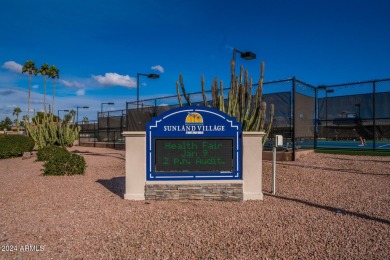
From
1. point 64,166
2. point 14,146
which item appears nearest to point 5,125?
point 14,146

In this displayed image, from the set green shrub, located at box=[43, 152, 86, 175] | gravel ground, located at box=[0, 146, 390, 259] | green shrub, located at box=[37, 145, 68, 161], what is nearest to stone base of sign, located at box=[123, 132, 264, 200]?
gravel ground, located at box=[0, 146, 390, 259]

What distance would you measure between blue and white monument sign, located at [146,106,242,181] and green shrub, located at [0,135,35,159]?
15.2m

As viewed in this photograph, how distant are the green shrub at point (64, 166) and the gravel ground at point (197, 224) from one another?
66.5 inches

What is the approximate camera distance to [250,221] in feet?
17.8

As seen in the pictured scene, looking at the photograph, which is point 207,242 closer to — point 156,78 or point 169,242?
point 169,242

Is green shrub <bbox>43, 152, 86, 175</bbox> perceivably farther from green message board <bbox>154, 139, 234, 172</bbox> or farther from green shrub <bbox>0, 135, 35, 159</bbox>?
green shrub <bbox>0, 135, 35, 159</bbox>

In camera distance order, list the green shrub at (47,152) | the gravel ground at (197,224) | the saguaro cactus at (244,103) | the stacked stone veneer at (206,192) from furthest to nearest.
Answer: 1. the green shrub at (47,152)
2. the saguaro cactus at (244,103)
3. the stacked stone veneer at (206,192)
4. the gravel ground at (197,224)

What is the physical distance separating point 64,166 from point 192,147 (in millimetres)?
5785

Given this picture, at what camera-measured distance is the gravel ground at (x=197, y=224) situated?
4141 mm

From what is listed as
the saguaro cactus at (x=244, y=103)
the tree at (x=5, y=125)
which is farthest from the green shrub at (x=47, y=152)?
the tree at (x=5, y=125)

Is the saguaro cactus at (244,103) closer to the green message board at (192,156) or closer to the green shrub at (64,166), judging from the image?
the green message board at (192,156)

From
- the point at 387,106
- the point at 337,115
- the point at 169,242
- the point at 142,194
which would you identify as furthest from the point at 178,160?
the point at 337,115

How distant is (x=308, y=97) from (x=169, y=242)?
1223cm

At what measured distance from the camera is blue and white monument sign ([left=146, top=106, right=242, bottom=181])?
7027mm
